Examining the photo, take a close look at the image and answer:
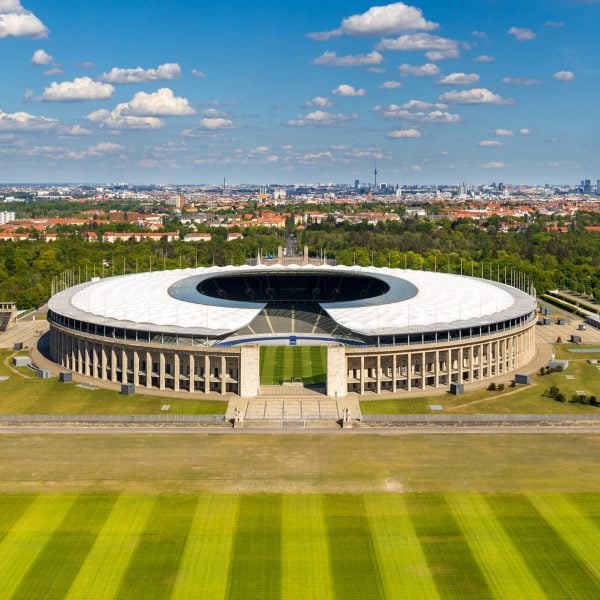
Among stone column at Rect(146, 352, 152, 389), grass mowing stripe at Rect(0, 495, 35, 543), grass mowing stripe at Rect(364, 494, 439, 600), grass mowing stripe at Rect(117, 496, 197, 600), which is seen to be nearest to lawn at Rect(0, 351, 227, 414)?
stone column at Rect(146, 352, 152, 389)

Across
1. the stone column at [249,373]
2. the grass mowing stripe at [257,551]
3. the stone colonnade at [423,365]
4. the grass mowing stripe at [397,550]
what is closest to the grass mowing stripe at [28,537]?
the grass mowing stripe at [257,551]

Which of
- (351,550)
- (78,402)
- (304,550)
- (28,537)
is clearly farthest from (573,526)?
(78,402)

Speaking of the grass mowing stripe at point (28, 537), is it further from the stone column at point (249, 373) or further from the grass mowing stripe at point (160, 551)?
the stone column at point (249, 373)

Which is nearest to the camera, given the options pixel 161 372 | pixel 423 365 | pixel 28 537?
pixel 28 537

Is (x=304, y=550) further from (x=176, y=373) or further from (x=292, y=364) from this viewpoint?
(x=292, y=364)

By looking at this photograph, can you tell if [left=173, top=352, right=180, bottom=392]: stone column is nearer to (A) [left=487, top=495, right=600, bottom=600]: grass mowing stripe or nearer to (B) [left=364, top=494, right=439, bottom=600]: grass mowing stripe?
(B) [left=364, top=494, right=439, bottom=600]: grass mowing stripe

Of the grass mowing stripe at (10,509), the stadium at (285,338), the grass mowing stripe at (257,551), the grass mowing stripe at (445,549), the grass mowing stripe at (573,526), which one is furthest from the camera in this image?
the stadium at (285,338)
